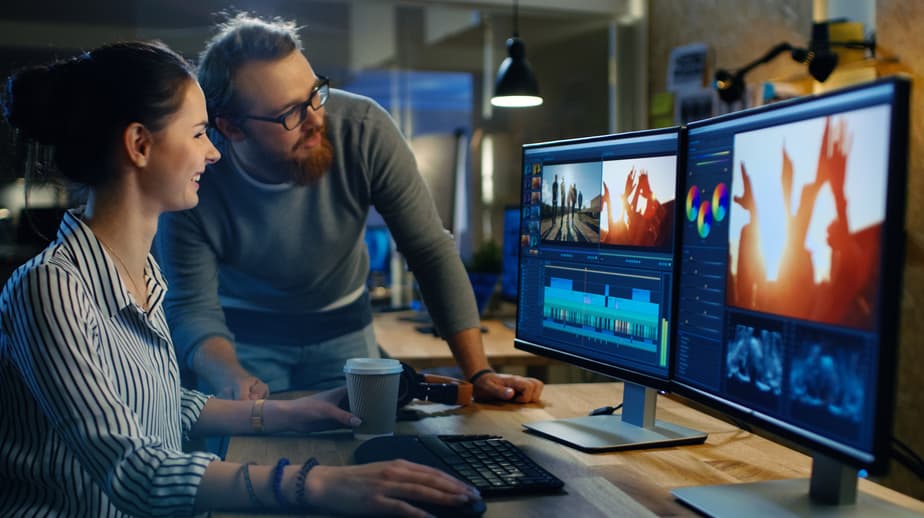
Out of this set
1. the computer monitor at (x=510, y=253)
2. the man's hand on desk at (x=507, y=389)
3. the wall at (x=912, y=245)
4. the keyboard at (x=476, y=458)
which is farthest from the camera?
the computer monitor at (x=510, y=253)

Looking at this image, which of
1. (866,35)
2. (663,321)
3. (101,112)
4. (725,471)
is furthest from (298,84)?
(866,35)

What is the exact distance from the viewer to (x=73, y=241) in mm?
1169

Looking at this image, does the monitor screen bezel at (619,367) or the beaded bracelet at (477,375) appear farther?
the beaded bracelet at (477,375)

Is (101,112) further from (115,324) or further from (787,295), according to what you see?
(787,295)

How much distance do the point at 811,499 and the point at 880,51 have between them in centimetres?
241

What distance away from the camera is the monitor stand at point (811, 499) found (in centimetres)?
98

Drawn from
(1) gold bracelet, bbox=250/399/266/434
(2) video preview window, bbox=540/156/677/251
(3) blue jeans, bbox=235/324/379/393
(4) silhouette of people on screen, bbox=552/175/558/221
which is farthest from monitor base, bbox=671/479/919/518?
(3) blue jeans, bbox=235/324/379/393

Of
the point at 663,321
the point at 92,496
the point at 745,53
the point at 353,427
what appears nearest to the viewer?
the point at 92,496

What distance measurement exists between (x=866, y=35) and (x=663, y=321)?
2343mm

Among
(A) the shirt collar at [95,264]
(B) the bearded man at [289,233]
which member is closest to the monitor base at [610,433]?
(B) the bearded man at [289,233]

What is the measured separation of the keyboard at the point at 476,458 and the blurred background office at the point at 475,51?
237 centimetres

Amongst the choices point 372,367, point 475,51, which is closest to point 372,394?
point 372,367

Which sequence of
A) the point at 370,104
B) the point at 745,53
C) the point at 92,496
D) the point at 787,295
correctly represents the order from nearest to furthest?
the point at 787,295 → the point at 92,496 → the point at 370,104 → the point at 745,53

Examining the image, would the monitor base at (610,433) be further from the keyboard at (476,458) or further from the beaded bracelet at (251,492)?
the beaded bracelet at (251,492)
